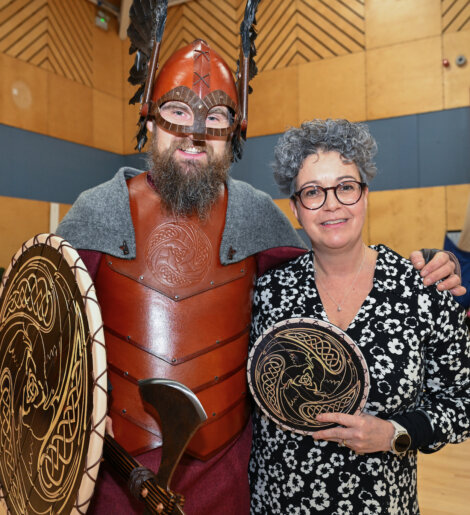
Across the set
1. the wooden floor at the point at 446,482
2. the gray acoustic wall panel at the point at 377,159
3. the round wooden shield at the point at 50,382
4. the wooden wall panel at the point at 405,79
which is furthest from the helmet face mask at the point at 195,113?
the wooden wall panel at the point at 405,79

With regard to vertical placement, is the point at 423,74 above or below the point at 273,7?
below

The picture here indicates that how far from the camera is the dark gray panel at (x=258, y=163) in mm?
→ 6113

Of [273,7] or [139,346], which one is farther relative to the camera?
[273,7]

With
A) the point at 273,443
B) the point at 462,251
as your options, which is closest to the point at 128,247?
the point at 273,443

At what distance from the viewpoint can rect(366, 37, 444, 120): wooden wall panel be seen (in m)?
5.22

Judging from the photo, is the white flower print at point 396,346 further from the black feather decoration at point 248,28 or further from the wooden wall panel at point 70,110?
the wooden wall panel at point 70,110

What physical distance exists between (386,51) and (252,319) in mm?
5009

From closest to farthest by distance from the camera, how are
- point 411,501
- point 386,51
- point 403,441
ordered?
point 403,441 → point 411,501 → point 386,51

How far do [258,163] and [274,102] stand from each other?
76 centimetres

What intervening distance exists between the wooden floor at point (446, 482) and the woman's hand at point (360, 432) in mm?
1834

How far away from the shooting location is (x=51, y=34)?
6012 mm

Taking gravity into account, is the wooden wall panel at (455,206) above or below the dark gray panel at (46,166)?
below

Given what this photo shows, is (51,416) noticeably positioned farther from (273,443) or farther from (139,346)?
(273,443)

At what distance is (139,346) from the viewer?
125cm
